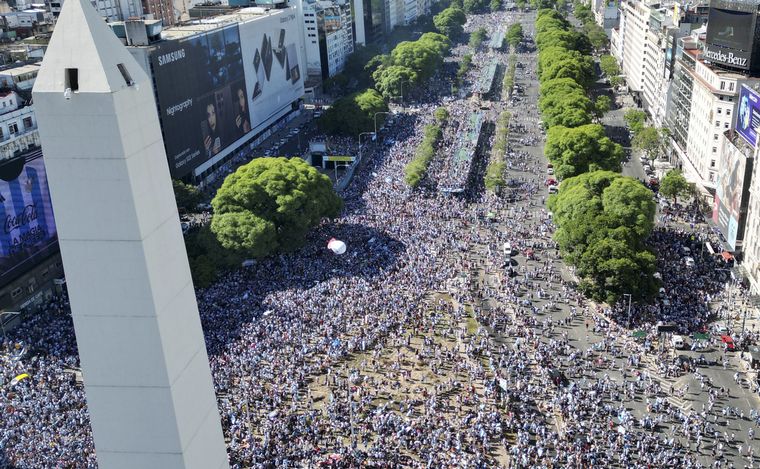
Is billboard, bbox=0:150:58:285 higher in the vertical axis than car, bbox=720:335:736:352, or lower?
higher

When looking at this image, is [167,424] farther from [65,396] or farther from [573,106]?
[573,106]

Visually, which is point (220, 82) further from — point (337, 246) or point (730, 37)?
point (730, 37)

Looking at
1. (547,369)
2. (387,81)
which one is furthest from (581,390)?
(387,81)

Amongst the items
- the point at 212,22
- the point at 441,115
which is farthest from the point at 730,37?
the point at 212,22

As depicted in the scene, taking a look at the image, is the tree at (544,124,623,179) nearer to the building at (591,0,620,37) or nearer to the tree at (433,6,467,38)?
the building at (591,0,620,37)

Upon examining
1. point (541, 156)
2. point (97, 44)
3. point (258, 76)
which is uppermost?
point (97, 44)

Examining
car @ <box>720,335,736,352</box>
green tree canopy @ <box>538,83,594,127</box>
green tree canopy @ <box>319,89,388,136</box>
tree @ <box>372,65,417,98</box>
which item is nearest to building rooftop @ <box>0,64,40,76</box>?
green tree canopy @ <box>319,89,388,136</box>

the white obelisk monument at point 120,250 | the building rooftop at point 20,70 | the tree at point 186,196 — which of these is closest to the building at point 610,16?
the tree at point 186,196
